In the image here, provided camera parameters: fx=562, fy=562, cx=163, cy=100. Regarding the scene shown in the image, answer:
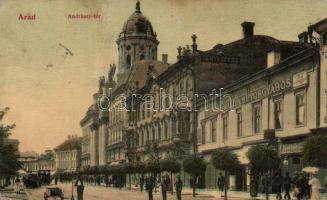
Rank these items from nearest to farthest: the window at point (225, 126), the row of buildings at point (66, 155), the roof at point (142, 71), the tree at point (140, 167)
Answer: the window at point (225, 126), the tree at point (140, 167), the roof at point (142, 71), the row of buildings at point (66, 155)

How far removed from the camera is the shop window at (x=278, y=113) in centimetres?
2900

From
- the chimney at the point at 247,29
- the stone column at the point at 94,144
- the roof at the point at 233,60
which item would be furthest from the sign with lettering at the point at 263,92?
the stone column at the point at 94,144

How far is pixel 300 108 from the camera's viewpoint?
27.2 metres

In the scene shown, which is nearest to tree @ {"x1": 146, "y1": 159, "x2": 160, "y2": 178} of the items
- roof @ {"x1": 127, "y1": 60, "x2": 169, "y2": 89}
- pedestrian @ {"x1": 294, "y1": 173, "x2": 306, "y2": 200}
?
pedestrian @ {"x1": 294, "y1": 173, "x2": 306, "y2": 200}

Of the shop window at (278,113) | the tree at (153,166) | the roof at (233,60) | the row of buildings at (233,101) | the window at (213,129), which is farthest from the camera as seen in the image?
the roof at (233,60)

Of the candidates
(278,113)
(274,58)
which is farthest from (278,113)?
(274,58)

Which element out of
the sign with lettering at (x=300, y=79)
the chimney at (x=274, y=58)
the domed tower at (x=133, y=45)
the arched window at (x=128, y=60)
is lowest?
the sign with lettering at (x=300, y=79)

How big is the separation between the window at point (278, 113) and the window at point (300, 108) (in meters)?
1.63

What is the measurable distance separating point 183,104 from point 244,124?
1073 centimetres

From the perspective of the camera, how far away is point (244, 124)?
32.6 meters

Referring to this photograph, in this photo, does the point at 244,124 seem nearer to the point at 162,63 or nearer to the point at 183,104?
the point at 183,104

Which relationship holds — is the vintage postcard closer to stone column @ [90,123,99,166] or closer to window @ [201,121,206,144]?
window @ [201,121,206,144]

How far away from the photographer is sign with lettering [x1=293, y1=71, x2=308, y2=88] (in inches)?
1042

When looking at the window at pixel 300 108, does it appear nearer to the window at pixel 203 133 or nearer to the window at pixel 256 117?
the window at pixel 256 117
